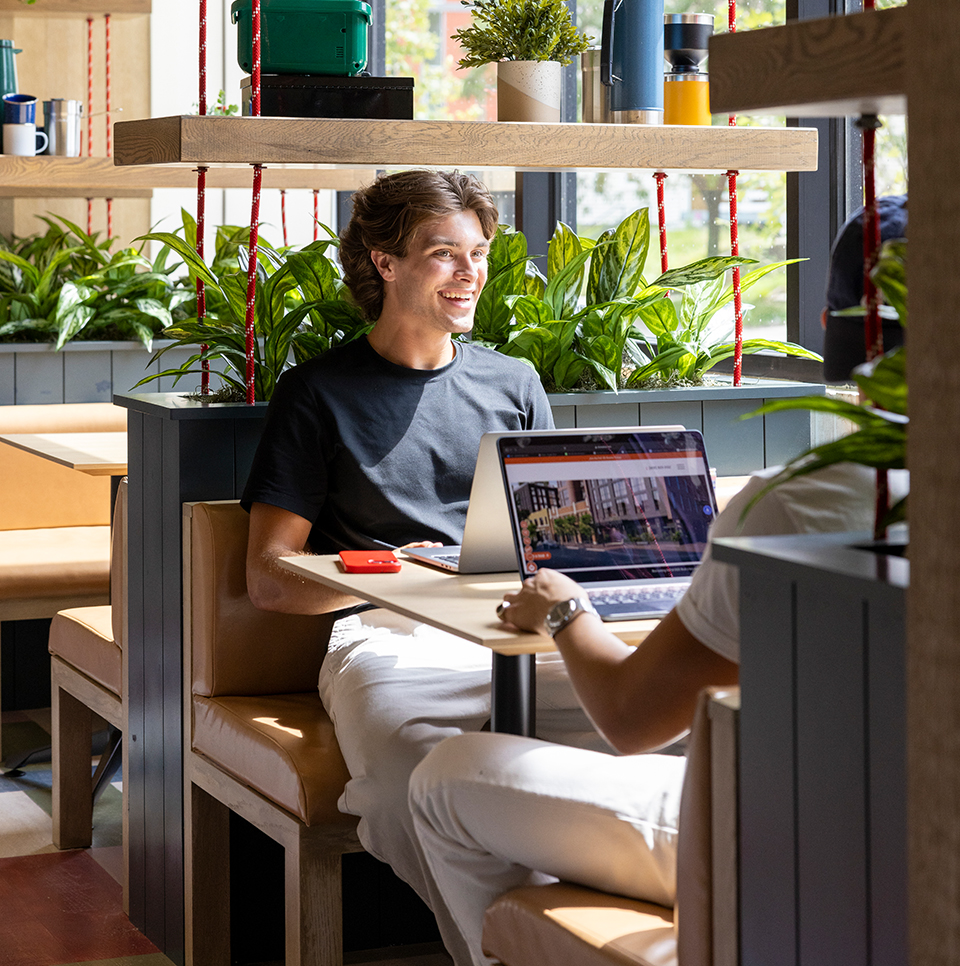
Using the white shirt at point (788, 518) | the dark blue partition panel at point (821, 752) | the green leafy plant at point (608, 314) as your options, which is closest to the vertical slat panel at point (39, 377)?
the green leafy plant at point (608, 314)

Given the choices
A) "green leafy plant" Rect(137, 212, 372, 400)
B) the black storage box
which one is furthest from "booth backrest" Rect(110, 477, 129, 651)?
the black storage box

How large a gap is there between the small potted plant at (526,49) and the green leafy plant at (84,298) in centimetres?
218

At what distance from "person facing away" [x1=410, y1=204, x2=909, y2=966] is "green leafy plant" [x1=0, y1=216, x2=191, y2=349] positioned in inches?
131

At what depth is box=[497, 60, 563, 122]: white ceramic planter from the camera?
2.92m

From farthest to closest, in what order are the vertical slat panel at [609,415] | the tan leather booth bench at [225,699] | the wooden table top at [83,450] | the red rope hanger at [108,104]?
the red rope hanger at [108,104] < the wooden table top at [83,450] < the vertical slat panel at [609,415] < the tan leather booth bench at [225,699]

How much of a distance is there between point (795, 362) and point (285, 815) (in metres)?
2.09

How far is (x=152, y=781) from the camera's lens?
2.80m

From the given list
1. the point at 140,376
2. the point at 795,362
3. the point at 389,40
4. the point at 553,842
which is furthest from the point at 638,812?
the point at 389,40

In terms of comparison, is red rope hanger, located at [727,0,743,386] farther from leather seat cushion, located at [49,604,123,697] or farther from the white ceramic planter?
leather seat cushion, located at [49,604,123,697]

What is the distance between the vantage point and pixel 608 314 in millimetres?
3096

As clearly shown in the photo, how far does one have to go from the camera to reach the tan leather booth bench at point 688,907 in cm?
130

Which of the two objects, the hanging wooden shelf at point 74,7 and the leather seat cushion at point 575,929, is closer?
the leather seat cushion at point 575,929

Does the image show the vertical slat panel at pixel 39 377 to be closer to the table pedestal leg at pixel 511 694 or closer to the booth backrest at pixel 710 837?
the table pedestal leg at pixel 511 694

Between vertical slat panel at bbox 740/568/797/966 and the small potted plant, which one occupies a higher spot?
the small potted plant
